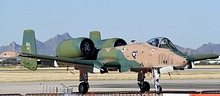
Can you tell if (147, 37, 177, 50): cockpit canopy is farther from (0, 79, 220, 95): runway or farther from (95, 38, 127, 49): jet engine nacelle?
(0, 79, 220, 95): runway

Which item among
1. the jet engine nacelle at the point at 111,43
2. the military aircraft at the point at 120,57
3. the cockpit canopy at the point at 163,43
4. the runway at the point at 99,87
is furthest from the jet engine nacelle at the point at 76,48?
the cockpit canopy at the point at 163,43

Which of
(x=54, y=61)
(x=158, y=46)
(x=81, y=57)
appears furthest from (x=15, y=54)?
(x=158, y=46)

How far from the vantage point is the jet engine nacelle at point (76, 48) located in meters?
31.9

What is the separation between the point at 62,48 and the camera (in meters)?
32.4

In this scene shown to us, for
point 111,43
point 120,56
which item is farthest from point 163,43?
point 111,43

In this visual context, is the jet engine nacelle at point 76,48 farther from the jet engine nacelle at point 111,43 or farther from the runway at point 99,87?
the runway at point 99,87

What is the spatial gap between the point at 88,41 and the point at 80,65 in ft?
8.63

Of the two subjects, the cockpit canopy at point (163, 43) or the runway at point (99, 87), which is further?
the runway at point (99, 87)

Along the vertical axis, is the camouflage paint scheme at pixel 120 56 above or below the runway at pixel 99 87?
above

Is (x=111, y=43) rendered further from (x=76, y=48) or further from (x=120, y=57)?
(x=120, y=57)

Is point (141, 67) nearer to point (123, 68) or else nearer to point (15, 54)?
point (123, 68)

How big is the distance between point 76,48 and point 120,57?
2.84 meters

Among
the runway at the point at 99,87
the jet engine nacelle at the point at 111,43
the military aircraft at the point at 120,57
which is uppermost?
the jet engine nacelle at the point at 111,43

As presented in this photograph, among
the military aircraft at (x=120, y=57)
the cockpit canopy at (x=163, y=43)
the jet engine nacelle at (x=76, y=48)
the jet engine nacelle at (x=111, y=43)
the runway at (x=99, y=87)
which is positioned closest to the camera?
the military aircraft at (x=120, y=57)
